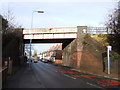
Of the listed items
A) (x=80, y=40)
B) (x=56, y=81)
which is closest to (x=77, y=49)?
(x=80, y=40)

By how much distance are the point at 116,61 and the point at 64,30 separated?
18.6 meters

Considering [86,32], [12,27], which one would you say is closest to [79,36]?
[86,32]

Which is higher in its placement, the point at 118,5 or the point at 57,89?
the point at 118,5

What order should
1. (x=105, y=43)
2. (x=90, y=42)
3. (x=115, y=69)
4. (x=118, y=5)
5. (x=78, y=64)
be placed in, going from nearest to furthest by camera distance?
(x=115, y=69) → (x=118, y=5) → (x=105, y=43) → (x=90, y=42) → (x=78, y=64)

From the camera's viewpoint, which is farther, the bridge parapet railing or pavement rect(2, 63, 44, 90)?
the bridge parapet railing

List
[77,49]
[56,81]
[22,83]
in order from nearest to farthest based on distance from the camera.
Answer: [22,83]
[56,81]
[77,49]

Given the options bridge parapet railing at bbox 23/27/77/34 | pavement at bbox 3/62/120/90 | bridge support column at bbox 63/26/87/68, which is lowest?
pavement at bbox 3/62/120/90

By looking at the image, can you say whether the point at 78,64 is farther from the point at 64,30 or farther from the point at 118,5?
the point at 118,5

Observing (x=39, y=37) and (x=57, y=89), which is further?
(x=39, y=37)

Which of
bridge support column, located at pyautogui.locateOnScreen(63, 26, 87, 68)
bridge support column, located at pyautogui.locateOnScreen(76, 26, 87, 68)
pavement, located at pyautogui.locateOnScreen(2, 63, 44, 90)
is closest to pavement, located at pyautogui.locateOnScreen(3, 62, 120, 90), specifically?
pavement, located at pyautogui.locateOnScreen(2, 63, 44, 90)

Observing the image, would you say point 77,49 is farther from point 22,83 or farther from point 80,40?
point 22,83

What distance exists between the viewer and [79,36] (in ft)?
109

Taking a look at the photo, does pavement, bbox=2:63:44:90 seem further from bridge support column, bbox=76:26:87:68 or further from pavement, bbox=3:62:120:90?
bridge support column, bbox=76:26:87:68

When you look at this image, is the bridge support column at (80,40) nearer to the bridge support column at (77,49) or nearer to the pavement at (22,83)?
the bridge support column at (77,49)
